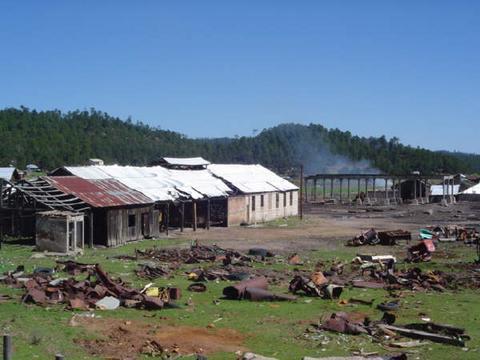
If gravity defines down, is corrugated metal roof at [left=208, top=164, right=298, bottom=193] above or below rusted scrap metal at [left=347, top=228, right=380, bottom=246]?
above

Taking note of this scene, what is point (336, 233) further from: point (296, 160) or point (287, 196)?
point (296, 160)

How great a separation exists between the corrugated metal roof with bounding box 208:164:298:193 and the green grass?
3027cm

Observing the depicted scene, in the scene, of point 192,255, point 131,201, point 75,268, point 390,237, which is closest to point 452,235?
point 390,237

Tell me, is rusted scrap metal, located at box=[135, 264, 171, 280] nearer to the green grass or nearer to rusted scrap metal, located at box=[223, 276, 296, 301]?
the green grass

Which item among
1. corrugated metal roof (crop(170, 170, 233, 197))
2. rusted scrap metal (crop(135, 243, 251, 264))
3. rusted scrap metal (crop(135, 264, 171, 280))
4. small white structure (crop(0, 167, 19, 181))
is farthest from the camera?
small white structure (crop(0, 167, 19, 181))

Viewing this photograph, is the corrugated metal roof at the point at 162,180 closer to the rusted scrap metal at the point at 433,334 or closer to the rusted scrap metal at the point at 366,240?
the rusted scrap metal at the point at 366,240

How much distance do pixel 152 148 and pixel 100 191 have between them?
372 ft

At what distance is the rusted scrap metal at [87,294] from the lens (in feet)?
64.6

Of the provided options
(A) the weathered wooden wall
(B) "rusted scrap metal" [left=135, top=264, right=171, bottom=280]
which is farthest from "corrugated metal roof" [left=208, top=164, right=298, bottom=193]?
(B) "rusted scrap metal" [left=135, top=264, right=171, bottom=280]

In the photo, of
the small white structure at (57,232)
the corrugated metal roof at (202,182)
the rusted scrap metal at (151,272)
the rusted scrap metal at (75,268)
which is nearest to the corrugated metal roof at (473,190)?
the corrugated metal roof at (202,182)

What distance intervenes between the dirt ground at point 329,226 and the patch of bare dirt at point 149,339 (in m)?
19.0

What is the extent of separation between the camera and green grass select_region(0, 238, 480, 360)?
1544 cm

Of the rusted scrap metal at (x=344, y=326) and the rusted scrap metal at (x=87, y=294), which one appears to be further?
the rusted scrap metal at (x=87, y=294)

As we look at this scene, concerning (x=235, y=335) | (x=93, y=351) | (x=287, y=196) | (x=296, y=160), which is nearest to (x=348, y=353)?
(x=235, y=335)
